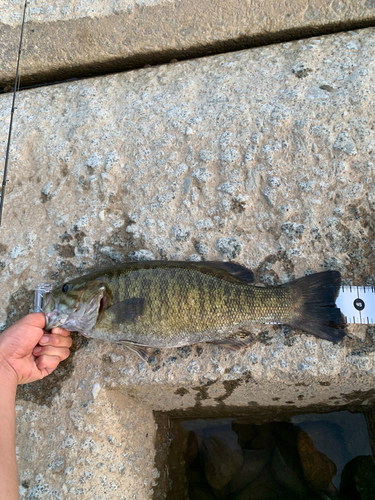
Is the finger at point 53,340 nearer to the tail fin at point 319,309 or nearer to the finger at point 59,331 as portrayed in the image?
the finger at point 59,331

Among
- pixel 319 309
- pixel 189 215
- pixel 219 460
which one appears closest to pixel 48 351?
pixel 189 215

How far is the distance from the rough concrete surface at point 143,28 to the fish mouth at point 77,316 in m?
2.34

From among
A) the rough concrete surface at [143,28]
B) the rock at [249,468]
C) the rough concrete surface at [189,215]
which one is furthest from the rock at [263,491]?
the rough concrete surface at [143,28]

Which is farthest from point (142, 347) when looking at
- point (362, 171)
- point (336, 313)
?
point (362, 171)

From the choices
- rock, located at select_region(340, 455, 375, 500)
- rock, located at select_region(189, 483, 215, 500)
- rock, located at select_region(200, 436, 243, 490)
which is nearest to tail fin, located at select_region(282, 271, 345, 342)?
rock, located at select_region(340, 455, 375, 500)

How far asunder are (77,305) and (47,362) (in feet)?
1.57

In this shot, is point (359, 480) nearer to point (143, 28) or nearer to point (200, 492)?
point (200, 492)

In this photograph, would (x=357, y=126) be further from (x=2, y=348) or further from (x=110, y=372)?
(x=2, y=348)

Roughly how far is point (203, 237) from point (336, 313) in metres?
1.05

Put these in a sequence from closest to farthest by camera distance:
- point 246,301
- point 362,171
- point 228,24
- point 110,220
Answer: point 246,301, point 362,171, point 110,220, point 228,24

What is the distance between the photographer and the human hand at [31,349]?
2172mm

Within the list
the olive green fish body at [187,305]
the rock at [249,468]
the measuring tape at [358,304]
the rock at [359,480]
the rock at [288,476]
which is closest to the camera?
the olive green fish body at [187,305]

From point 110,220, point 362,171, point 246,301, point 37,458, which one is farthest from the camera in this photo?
point 110,220

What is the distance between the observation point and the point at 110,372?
243 cm
